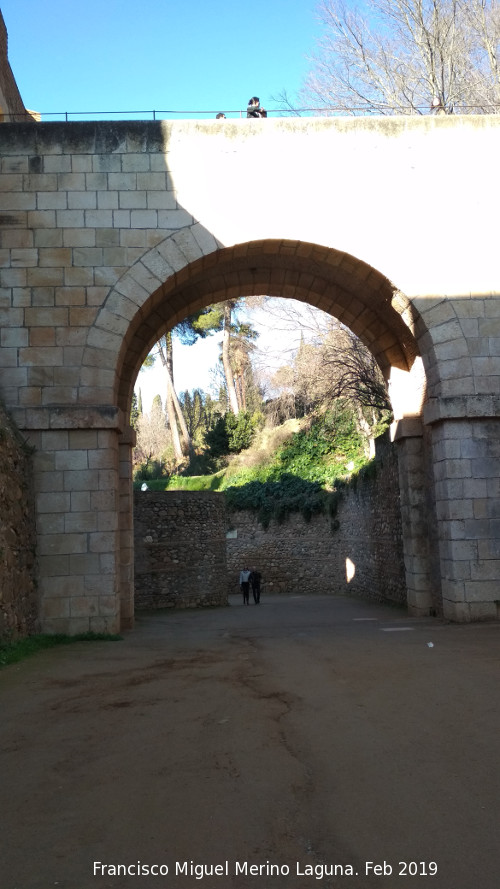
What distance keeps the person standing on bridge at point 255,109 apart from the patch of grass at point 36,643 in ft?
24.9

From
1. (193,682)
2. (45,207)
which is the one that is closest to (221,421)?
(45,207)

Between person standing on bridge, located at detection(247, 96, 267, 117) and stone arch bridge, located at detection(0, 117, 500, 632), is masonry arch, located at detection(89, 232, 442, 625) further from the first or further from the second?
person standing on bridge, located at detection(247, 96, 267, 117)

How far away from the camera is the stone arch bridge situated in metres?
8.82

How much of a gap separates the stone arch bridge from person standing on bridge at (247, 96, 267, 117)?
80cm

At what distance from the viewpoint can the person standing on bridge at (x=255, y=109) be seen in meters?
10.3

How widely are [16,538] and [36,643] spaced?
3.88ft

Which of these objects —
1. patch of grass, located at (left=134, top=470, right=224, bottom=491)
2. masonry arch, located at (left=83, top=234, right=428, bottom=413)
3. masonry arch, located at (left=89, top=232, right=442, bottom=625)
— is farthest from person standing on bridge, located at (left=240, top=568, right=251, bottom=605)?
masonry arch, located at (left=83, top=234, right=428, bottom=413)

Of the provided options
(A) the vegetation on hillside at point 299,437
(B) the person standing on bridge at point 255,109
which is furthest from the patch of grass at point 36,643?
(A) the vegetation on hillside at point 299,437

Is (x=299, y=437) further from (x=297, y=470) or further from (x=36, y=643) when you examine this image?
(x=36, y=643)

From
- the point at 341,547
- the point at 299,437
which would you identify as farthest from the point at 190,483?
the point at 341,547

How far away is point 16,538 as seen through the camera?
25.7 ft

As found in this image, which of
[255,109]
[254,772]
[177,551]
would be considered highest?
[255,109]

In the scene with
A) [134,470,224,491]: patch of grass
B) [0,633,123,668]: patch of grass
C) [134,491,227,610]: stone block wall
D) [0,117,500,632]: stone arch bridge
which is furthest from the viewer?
[134,470,224,491]: patch of grass

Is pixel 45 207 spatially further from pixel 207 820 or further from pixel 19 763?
pixel 207 820
